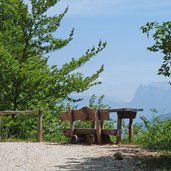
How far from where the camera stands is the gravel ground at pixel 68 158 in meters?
14.2

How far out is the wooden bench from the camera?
20.4 metres

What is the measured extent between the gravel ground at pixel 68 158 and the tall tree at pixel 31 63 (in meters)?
9.58

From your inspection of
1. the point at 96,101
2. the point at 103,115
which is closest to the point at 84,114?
the point at 103,115

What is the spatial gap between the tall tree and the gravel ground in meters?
9.58

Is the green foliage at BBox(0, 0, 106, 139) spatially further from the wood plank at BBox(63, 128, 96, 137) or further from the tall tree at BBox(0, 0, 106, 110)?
the wood plank at BBox(63, 128, 96, 137)

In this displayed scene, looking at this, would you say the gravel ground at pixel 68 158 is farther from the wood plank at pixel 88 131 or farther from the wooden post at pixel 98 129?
the wooden post at pixel 98 129

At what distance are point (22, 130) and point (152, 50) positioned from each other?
1448 cm

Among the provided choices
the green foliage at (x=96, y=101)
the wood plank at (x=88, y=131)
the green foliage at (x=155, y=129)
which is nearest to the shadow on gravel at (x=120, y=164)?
the wood plank at (x=88, y=131)

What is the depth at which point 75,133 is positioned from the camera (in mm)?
21297

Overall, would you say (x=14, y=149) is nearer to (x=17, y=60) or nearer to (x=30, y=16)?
(x=17, y=60)

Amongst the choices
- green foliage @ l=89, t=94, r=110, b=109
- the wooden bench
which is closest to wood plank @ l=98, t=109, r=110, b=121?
the wooden bench

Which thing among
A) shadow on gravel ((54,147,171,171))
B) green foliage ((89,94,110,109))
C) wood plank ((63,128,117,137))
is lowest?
shadow on gravel ((54,147,171,171))

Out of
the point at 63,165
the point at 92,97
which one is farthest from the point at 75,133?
the point at 92,97

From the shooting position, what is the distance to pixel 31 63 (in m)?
28.2
